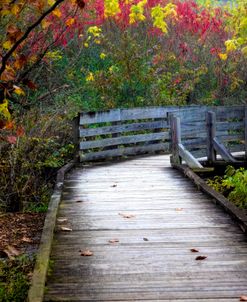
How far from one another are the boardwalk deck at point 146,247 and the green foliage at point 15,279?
381 mm

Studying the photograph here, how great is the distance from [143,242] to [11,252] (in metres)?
1.84

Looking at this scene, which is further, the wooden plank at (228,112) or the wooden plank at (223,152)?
the wooden plank at (228,112)

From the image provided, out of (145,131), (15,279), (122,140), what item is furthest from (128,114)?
(15,279)

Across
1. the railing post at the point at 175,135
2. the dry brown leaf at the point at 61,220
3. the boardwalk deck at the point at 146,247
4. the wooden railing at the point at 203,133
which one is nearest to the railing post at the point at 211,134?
the wooden railing at the point at 203,133

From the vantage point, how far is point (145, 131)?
15.6 metres

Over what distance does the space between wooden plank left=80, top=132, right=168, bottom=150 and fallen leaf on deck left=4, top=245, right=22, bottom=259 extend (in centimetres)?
564

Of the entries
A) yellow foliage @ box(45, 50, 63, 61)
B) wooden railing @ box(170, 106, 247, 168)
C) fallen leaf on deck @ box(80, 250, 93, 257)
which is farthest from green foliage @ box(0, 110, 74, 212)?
fallen leaf on deck @ box(80, 250, 93, 257)

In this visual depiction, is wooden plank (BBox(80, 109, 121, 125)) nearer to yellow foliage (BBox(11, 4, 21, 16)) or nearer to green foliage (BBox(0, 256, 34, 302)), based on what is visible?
green foliage (BBox(0, 256, 34, 302))

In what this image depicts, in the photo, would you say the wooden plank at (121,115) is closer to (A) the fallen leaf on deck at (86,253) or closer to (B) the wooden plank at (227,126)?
(B) the wooden plank at (227,126)

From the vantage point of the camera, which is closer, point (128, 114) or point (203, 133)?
point (128, 114)

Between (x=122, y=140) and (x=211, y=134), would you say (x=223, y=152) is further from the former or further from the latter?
(x=122, y=140)

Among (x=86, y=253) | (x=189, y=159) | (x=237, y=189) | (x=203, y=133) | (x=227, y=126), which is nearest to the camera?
(x=86, y=253)

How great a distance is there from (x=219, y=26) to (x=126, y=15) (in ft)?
11.9

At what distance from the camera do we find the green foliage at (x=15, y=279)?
5.21 metres
